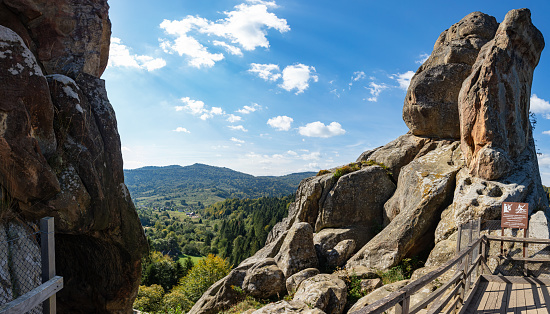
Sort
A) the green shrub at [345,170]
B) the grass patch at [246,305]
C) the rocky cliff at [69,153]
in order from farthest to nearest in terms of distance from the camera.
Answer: the green shrub at [345,170]
the grass patch at [246,305]
the rocky cliff at [69,153]

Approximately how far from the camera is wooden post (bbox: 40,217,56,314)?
4.52 meters

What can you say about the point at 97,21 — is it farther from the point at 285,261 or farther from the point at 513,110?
the point at 513,110

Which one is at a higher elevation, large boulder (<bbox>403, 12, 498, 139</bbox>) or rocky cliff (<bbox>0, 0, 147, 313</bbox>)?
large boulder (<bbox>403, 12, 498, 139</bbox>)

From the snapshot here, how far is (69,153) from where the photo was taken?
31.2ft

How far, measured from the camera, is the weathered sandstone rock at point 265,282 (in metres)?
14.7

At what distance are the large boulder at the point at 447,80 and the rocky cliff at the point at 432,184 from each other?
0.22ft

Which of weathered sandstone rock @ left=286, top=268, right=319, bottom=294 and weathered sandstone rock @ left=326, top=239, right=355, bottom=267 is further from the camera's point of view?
weathered sandstone rock @ left=326, top=239, right=355, bottom=267

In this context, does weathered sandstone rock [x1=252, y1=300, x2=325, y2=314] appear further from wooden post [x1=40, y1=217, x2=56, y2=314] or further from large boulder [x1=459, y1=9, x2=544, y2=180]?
large boulder [x1=459, y1=9, x2=544, y2=180]

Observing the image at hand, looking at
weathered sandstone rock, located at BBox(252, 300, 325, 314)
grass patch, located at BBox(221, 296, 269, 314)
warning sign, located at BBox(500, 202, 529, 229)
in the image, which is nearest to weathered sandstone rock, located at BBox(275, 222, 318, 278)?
grass patch, located at BBox(221, 296, 269, 314)

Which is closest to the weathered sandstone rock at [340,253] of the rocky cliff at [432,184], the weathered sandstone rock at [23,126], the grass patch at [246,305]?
the rocky cliff at [432,184]

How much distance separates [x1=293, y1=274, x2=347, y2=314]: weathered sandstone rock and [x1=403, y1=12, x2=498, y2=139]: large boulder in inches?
555

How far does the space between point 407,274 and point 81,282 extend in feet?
45.5

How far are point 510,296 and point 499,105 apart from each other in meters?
10.8

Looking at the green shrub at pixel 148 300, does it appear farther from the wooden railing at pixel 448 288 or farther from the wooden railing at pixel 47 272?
the wooden railing at pixel 448 288
